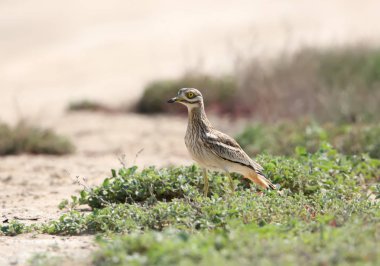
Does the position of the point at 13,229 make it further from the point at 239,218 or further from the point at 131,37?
the point at 131,37

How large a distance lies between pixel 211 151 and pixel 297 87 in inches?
289

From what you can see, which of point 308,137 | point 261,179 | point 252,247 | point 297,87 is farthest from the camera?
point 297,87

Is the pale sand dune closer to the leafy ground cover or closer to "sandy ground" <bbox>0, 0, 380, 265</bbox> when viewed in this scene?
"sandy ground" <bbox>0, 0, 380, 265</bbox>

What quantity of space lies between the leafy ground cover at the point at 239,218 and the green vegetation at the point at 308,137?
1.13 m

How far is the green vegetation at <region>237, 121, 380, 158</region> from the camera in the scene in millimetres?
10719

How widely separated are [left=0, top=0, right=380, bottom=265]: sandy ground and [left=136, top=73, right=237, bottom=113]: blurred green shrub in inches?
17.6

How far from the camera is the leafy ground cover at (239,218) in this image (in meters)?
5.38

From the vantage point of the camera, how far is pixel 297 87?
1491 cm

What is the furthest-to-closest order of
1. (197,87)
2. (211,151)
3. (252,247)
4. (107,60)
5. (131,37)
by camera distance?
(131,37) < (107,60) < (197,87) < (211,151) < (252,247)

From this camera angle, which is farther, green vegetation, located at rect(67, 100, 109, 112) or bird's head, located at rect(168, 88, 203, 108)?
green vegetation, located at rect(67, 100, 109, 112)

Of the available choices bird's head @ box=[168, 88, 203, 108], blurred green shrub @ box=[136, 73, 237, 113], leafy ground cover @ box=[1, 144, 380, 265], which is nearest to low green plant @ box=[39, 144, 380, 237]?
leafy ground cover @ box=[1, 144, 380, 265]

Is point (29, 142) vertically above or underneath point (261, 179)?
underneath

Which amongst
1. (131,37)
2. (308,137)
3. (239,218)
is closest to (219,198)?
(239,218)

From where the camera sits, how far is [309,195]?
7949 mm
